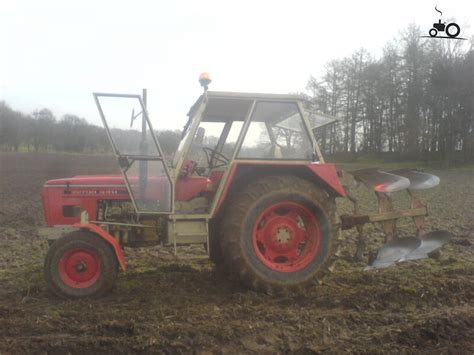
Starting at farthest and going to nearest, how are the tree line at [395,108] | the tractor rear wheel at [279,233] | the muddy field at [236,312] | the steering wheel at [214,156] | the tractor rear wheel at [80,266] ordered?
the tree line at [395,108]
the steering wheel at [214,156]
the tractor rear wheel at [279,233]
the tractor rear wheel at [80,266]
the muddy field at [236,312]

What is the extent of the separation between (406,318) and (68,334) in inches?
106

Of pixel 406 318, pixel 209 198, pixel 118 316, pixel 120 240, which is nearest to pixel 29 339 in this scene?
pixel 118 316

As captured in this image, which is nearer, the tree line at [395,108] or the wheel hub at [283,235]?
the wheel hub at [283,235]

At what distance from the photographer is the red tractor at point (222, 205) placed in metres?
4.22

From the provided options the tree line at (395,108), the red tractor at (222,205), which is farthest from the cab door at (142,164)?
the tree line at (395,108)

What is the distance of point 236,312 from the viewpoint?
12.3 feet

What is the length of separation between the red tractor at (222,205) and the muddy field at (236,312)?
0.29 metres

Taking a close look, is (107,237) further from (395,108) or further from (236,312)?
(395,108)

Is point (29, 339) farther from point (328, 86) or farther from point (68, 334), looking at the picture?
point (328, 86)

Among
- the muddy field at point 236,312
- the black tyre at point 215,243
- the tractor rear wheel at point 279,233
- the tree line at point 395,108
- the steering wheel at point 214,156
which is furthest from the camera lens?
the tree line at point 395,108

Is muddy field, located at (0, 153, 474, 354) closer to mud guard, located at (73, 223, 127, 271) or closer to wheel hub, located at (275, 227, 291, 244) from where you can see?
mud guard, located at (73, 223, 127, 271)

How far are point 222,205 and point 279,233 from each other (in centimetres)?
67

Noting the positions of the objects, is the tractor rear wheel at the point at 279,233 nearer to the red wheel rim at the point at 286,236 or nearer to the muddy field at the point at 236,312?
the red wheel rim at the point at 286,236

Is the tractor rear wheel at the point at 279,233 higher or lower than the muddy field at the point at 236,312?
higher
